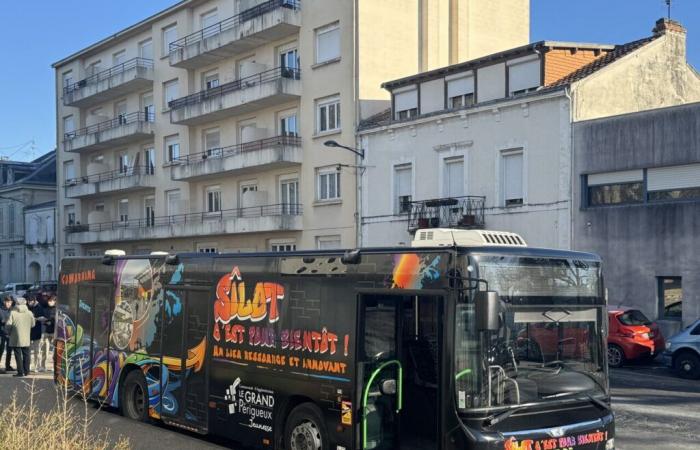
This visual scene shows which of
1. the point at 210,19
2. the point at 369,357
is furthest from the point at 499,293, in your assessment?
the point at 210,19

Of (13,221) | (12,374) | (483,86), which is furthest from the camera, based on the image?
(13,221)

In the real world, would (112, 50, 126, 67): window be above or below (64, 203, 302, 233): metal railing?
above

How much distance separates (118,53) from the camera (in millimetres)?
45094

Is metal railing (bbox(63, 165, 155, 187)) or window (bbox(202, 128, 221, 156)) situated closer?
window (bbox(202, 128, 221, 156))

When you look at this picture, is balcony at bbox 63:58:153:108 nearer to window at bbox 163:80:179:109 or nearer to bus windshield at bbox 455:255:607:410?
window at bbox 163:80:179:109

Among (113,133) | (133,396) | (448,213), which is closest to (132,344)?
(133,396)

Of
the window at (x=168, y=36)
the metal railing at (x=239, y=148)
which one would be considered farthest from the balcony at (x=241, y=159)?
the window at (x=168, y=36)

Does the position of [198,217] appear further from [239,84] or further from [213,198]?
[239,84]

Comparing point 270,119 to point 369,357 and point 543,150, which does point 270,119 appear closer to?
point 543,150

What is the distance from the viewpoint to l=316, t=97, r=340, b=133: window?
102 feet

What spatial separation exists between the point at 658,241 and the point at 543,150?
4453 mm

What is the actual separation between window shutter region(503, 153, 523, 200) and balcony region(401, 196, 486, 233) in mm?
945

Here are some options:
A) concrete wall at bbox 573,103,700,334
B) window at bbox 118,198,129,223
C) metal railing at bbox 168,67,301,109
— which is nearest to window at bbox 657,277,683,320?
concrete wall at bbox 573,103,700,334

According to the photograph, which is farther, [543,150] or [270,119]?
[270,119]
